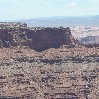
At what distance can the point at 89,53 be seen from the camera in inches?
2692

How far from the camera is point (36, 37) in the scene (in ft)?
250

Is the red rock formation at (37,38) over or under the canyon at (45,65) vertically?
over

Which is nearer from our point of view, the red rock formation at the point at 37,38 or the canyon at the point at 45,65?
the canyon at the point at 45,65

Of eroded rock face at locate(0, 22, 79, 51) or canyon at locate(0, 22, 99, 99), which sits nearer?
canyon at locate(0, 22, 99, 99)

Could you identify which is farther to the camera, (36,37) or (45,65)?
(36,37)

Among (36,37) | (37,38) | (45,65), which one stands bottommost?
(45,65)

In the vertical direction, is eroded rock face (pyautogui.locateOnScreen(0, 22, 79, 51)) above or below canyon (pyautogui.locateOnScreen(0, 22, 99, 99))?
above

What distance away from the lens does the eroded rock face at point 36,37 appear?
2960 inches

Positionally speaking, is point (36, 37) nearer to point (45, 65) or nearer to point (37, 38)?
point (37, 38)

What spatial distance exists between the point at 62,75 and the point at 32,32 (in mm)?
16775

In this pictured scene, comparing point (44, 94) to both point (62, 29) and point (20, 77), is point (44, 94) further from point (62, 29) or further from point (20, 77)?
point (62, 29)

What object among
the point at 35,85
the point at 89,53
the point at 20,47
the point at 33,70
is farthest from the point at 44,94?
the point at 20,47

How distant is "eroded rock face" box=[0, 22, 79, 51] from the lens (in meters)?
75.2

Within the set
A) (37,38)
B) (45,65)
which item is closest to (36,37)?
(37,38)
